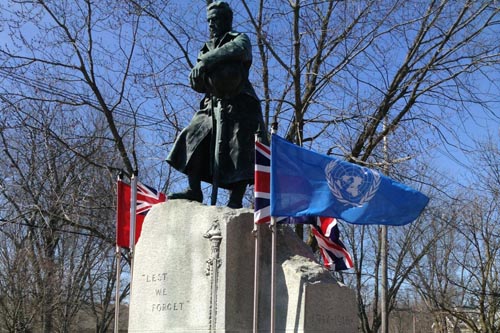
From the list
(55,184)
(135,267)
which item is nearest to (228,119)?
(135,267)

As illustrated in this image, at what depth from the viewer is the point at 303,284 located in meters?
6.76

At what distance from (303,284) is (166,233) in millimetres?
1637

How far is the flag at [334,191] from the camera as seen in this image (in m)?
6.94

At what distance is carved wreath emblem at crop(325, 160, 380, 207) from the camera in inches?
275

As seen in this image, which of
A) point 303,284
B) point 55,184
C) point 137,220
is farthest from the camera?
point 55,184

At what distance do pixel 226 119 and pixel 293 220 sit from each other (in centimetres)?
137

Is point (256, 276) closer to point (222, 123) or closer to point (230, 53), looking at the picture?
point (222, 123)

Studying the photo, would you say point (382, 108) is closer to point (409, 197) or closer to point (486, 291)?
point (409, 197)

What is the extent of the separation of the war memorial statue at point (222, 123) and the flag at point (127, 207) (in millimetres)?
1420

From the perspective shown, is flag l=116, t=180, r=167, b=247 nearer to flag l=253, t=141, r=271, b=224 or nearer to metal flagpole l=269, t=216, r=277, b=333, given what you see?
flag l=253, t=141, r=271, b=224

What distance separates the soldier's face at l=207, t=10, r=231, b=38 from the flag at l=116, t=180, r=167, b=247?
243cm

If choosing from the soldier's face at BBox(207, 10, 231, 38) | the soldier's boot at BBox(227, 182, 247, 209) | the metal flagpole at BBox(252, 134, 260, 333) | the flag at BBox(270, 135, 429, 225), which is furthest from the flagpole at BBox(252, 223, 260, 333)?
the soldier's face at BBox(207, 10, 231, 38)

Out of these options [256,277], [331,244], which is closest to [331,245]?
[331,244]

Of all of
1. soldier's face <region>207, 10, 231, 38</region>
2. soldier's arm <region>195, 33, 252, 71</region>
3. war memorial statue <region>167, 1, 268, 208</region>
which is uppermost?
soldier's face <region>207, 10, 231, 38</region>
